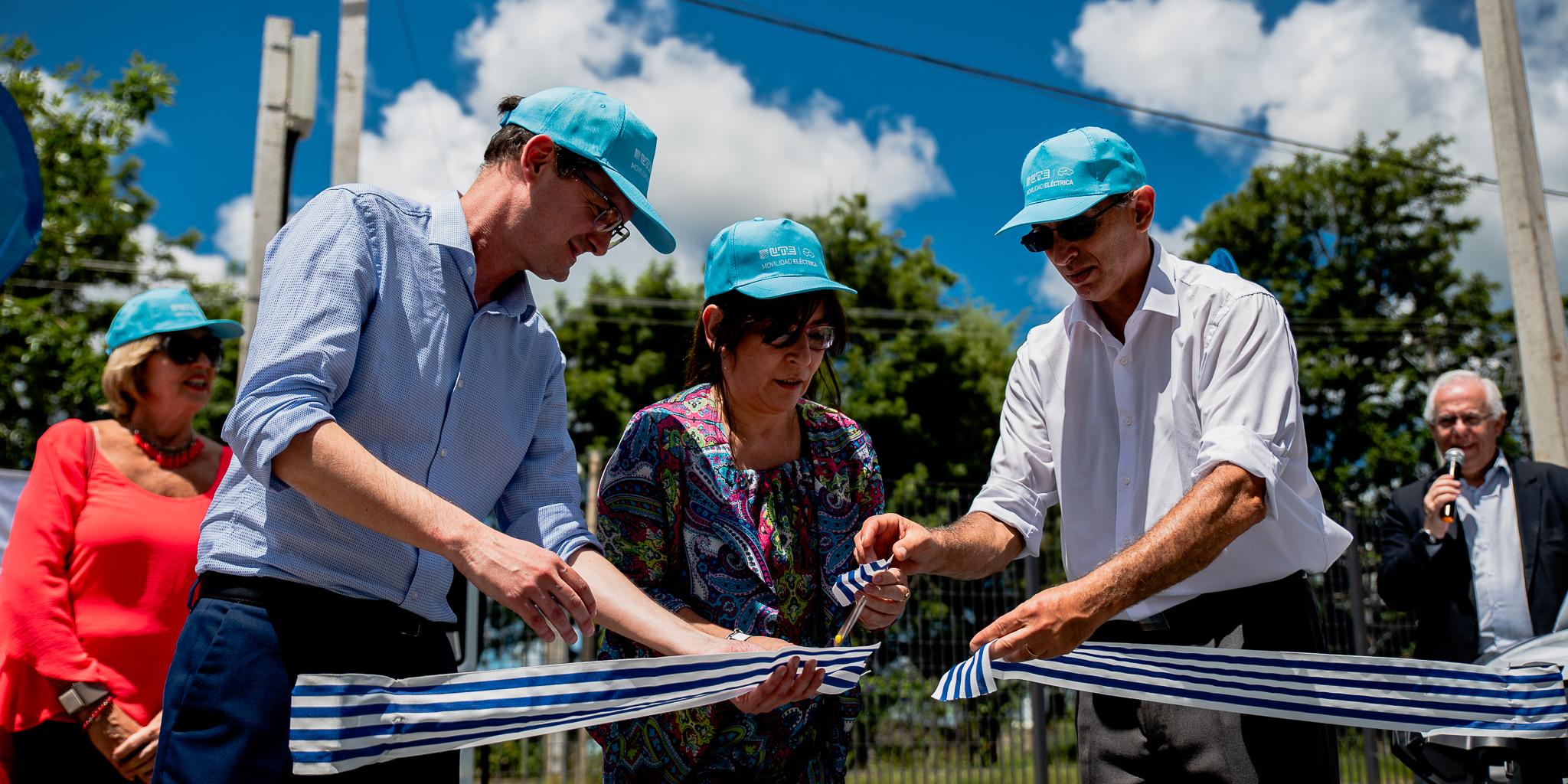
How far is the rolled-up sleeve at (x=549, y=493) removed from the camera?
102 inches

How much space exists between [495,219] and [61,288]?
2184cm

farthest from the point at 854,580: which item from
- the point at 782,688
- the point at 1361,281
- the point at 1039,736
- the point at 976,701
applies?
the point at 1361,281

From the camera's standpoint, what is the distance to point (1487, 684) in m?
2.87

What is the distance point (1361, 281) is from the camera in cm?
2888

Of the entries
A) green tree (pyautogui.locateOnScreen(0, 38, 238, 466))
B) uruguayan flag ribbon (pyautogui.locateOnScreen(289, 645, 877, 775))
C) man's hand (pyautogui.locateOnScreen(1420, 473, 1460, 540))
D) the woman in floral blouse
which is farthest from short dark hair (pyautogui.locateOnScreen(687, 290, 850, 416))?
green tree (pyautogui.locateOnScreen(0, 38, 238, 466))

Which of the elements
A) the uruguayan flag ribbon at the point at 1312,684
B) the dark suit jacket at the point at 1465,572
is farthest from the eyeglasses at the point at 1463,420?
the uruguayan flag ribbon at the point at 1312,684

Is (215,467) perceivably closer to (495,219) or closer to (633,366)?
(495,219)

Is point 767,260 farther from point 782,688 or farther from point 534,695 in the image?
point 534,695

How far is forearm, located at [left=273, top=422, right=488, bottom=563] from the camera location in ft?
6.51

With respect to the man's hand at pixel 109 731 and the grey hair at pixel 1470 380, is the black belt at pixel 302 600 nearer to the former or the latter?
the man's hand at pixel 109 731

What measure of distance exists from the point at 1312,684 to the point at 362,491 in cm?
210

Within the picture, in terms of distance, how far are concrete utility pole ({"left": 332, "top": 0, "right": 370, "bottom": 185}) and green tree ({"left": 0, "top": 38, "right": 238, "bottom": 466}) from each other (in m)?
12.0

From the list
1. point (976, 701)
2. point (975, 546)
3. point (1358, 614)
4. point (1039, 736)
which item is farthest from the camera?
point (976, 701)

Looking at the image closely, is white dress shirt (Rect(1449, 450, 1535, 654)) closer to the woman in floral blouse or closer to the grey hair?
the grey hair
